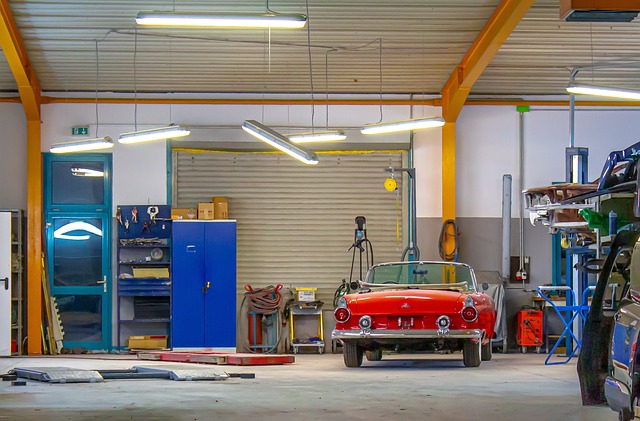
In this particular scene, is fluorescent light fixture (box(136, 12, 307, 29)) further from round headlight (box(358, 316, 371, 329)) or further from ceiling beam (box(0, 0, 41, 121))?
ceiling beam (box(0, 0, 41, 121))

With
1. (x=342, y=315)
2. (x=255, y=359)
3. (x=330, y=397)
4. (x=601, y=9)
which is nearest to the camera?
(x=330, y=397)

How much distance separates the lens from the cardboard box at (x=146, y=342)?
16500 millimetres

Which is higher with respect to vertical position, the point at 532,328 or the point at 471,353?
the point at 471,353

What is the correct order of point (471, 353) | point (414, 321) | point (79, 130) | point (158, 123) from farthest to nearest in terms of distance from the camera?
point (158, 123), point (79, 130), point (471, 353), point (414, 321)

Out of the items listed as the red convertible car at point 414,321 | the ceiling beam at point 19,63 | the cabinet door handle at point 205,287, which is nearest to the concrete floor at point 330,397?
the red convertible car at point 414,321

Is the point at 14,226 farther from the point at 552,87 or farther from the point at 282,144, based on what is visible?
the point at 552,87

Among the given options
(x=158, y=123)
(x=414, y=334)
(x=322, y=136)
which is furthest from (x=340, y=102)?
(x=414, y=334)

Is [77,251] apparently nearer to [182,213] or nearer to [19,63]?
[182,213]

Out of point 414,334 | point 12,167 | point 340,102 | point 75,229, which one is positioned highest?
point 340,102

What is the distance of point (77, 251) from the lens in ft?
55.5

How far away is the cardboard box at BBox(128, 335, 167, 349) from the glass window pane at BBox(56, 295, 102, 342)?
0.69 m

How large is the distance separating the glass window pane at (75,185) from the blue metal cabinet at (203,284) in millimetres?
1581

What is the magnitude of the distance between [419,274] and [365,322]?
196 centimetres

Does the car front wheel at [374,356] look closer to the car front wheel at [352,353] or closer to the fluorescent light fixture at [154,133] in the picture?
the car front wheel at [352,353]
